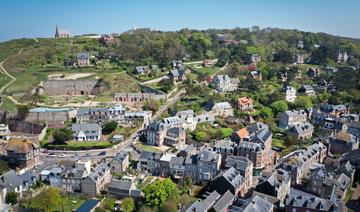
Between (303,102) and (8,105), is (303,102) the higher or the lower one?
the higher one

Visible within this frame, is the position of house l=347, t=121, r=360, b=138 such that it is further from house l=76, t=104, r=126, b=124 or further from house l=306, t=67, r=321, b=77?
house l=306, t=67, r=321, b=77

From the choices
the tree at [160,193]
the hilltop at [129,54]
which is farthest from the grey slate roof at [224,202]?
the hilltop at [129,54]

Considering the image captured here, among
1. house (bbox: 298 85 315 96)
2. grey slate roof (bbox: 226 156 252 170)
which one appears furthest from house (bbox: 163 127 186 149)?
house (bbox: 298 85 315 96)

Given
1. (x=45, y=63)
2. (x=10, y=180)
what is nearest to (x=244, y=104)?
(x=10, y=180)

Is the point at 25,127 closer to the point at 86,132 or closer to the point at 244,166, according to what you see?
the point at 86,132

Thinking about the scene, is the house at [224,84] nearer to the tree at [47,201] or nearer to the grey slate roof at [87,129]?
the grey slate roof at [87,129]

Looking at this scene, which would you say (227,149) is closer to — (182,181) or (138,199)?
(182,181)

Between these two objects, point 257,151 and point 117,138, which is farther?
point 117,138
